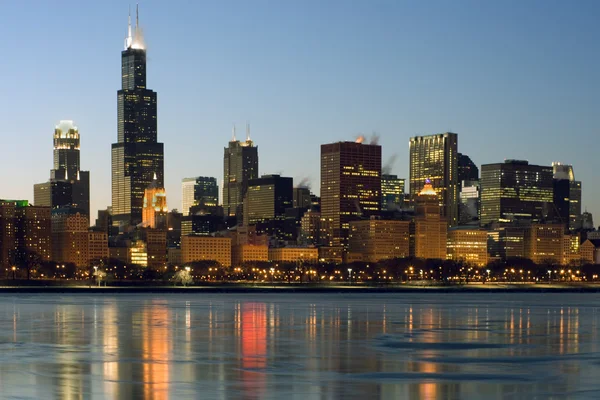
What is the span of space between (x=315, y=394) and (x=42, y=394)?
8549mm

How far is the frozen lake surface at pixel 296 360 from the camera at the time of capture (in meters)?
34.2

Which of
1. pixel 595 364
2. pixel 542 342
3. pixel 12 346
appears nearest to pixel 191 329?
pixel 12 346

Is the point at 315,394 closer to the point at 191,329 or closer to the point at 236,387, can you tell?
the point at 236,387

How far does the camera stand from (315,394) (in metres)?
33.2

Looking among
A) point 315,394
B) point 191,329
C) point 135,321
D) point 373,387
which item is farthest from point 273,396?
point 135,321

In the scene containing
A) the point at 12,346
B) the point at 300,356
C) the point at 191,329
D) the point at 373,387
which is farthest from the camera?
the point at 191,329

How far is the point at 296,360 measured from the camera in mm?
43812

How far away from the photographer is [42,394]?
33.1 meters

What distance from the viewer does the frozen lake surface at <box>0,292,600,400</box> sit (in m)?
34.2

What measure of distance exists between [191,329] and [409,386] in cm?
3010

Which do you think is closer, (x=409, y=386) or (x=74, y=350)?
(x=409, y=386)

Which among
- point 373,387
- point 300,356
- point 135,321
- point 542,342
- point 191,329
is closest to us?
point 373,387

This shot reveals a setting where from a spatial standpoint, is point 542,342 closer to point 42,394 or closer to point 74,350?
point 74,350

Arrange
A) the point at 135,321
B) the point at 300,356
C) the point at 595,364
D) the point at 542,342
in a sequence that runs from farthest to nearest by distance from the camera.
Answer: the point at 135,321, the point at 542,342, the point at 300,356, the point at 595,364
